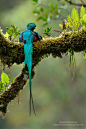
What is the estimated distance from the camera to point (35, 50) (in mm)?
2088

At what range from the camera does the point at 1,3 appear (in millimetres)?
12008

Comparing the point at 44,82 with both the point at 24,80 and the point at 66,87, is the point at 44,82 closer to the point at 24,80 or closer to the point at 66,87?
the point at 66,87

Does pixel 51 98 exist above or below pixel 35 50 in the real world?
below

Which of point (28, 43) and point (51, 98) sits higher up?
point (28, 43)

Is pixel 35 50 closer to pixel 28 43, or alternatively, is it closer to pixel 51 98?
pixel 28 43

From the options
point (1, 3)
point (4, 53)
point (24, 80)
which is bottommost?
point (24, 80)

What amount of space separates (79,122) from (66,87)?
9.38ft

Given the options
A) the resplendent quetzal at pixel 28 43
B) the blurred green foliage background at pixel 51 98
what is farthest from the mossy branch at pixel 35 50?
the blurred green foliage background at pixel 51 98

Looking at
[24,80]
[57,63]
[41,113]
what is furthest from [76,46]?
[41,113]

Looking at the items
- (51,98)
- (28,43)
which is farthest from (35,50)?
(51,98)

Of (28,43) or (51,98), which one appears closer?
(28,43)

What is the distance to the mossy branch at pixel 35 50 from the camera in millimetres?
2045

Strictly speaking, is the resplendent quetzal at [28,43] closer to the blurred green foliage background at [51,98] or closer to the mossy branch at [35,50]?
the mossy branch at [35,50]

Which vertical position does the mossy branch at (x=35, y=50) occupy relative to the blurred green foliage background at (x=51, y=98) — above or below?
above
